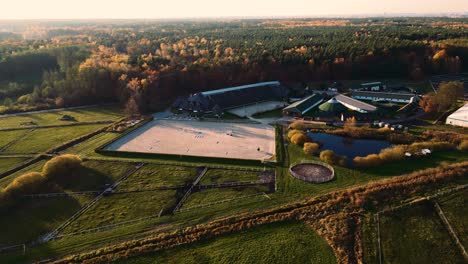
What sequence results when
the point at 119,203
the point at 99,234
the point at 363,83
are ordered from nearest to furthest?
the point at 99,234 < the point at 119,203 < the point at 363,83

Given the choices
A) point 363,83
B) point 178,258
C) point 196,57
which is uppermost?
point 196,57

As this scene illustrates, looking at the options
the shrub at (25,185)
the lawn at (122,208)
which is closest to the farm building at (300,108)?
the lawn at (122,208)

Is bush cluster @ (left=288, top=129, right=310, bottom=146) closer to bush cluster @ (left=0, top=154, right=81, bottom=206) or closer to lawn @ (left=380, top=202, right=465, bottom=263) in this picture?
lawn @ (left=380, top=202, right=465, bottom=263)

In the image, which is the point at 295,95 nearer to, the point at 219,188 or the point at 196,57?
the point at 196,57

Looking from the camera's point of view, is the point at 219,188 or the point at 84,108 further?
the point at 84,108

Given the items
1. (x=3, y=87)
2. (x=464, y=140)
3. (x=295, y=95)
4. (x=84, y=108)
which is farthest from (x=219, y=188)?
(x=3, y=87)

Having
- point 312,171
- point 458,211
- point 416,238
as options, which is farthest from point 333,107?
point 416,238

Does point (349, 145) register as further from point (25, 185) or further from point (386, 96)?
point (25, 185)
